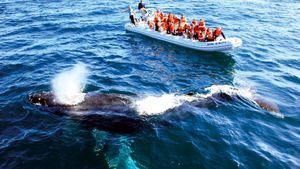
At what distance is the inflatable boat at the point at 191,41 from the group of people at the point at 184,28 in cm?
49

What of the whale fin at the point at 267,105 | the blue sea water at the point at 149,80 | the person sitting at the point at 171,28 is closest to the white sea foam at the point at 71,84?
the blue sea water at the point at 149,80

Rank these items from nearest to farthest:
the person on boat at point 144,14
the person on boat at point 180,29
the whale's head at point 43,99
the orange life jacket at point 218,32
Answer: the whale's head at point 43,99
the orange life jacket at point 218,32
the person on boat at point 180,29
the person on boat at point 144,14

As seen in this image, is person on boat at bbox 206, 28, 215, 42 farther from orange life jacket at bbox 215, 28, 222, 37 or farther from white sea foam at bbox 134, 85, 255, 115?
white sea foam at bbox 134, 85, 255, 115

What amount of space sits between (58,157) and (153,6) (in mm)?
28562

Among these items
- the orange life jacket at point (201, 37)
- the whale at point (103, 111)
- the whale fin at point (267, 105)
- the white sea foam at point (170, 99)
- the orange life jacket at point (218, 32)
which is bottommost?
the whale fin at point (267, 105)

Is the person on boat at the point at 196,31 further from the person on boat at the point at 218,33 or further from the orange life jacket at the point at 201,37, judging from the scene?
the person on boat at the point at 218,33

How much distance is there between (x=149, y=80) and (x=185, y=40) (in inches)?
265

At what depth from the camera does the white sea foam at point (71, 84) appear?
16.7m

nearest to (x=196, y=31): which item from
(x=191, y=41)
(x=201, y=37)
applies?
(x=201, y=37)

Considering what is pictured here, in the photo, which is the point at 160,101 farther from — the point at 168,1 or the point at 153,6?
the point at 168,1

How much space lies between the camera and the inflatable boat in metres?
25.3

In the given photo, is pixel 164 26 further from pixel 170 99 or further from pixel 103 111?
pixel 103 111

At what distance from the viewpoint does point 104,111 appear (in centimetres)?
1578

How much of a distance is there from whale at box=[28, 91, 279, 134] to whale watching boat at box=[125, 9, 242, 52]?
910cm
